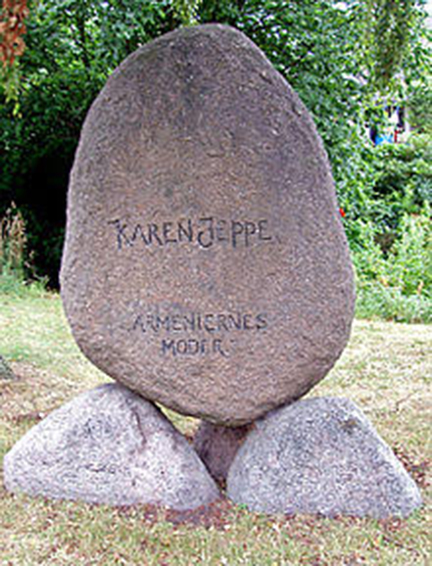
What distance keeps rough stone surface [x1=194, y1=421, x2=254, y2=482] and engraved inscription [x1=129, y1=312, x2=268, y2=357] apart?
55 cm

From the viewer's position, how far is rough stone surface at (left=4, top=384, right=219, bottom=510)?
9.49ft

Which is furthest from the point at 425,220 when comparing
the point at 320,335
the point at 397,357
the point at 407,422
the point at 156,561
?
the point at 156,561

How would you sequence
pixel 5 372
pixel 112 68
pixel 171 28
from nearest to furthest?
1. pixel 5 372
2. pixel 112 68
3. pixel 171 28

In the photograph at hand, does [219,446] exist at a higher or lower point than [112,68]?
lower

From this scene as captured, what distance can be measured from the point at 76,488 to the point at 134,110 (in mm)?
1635

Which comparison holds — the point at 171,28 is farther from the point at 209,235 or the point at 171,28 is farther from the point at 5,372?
the point at 209,235

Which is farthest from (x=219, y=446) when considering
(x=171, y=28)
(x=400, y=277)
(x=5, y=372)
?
(x=400, y=277)

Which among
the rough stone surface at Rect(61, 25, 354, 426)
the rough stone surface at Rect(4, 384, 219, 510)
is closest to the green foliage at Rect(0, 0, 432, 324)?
the rough stone surface at Rect(61, 25, 354, 426)

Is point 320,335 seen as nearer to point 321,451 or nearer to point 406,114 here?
point 321,451

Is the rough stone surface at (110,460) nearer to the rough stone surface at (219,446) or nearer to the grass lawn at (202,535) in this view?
the grass lawn at (202,535)

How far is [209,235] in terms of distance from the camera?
289 centimetres

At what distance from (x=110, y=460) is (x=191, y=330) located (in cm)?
65

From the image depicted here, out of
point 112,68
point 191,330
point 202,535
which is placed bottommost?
point 202,535

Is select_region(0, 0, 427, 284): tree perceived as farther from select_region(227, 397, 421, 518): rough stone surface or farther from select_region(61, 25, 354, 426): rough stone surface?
select_region(227, 397, 421, 518): rough stone surface
